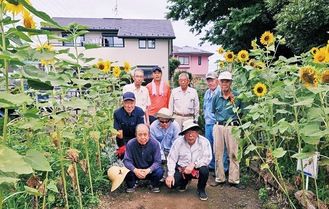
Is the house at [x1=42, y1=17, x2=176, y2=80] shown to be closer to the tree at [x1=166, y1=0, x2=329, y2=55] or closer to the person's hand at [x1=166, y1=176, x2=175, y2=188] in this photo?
the tree at [x1=166, y1=0, x2=329, y2=55]

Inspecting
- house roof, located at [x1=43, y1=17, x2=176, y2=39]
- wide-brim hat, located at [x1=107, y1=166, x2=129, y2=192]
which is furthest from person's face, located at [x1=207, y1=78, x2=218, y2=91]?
house roof, located at [x1=43, y1=17, x2=176, y2=39]

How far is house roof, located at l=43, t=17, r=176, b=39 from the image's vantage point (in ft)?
64.5

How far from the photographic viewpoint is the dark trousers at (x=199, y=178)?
10.2 feet

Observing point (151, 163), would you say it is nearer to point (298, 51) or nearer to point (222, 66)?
point (222, 66)

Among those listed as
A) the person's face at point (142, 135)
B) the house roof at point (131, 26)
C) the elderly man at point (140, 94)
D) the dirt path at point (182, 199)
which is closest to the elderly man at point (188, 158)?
the dirt path at point (182, 199)

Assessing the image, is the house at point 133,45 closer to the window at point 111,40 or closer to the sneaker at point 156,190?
the window at point 111,40

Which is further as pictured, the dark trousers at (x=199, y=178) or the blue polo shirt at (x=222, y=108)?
the blue polo shirt at (x=222, y=108)

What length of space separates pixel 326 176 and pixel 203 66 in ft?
122

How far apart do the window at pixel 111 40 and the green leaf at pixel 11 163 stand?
65.9 feet

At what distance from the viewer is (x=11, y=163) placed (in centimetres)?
78

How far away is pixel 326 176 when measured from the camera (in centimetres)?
275

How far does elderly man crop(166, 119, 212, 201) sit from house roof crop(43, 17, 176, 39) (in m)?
17.1

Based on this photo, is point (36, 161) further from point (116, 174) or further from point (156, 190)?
point (156, 190)

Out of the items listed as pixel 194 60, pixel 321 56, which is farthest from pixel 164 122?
pixel 194 60
